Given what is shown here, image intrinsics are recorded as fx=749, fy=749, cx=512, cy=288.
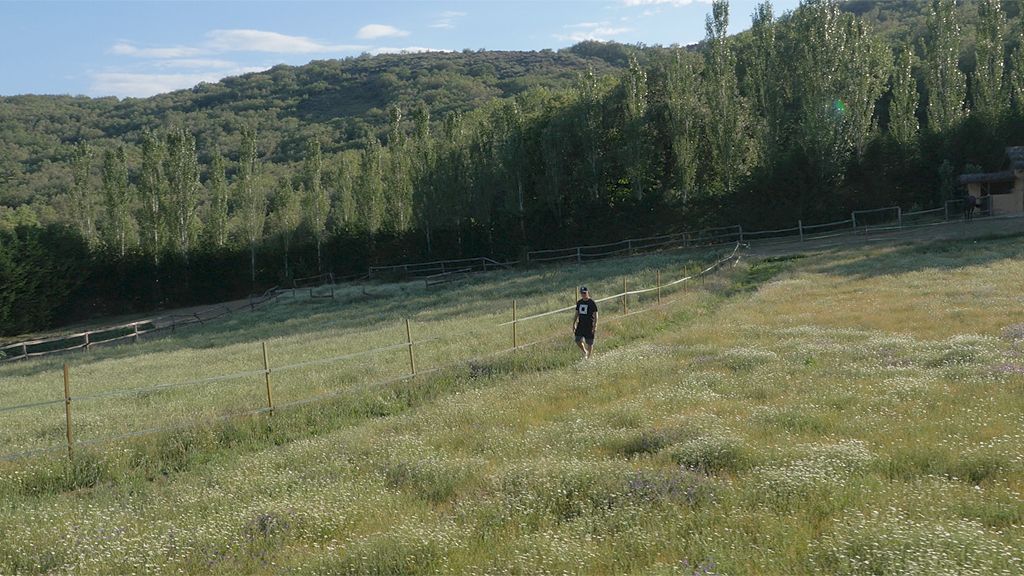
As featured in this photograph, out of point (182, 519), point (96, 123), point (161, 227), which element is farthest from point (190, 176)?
point (96, 123)

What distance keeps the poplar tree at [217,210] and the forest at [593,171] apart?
0.20 meters

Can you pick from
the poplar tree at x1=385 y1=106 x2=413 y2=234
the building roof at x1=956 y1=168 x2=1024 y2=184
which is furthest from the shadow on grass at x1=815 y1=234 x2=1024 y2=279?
the poplar tree at x1=385 y1=106 x2=413 y2=234

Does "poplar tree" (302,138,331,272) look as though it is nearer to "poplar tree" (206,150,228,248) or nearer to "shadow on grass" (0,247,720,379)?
"poplar tree" (206,150,228,248)

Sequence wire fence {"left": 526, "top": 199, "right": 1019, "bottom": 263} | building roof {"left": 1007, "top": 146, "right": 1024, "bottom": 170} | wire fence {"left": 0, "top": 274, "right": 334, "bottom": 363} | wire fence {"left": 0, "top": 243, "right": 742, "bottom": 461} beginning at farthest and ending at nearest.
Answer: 1. wire fence {"left": 526, "top": 199, "right": 1019, "bottom": 263}
2. building roof {"left": 1007, "top": 146, "right": 1024, "bottom": 170}
3. wire fence {"left": 0, "top": 274, "right": 334, "bottom": 363}
4. wire fence {"left": 0, "top": 243, "right": 742, "bottom": 461}

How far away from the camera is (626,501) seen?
794cm

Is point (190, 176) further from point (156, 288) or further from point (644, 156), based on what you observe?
point (644, 156)

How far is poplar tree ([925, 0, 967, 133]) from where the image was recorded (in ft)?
182

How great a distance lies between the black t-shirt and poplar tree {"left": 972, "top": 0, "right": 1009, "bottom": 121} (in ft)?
152

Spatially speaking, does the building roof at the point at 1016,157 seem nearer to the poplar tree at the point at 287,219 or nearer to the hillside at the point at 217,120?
the poplar tree at the point at 287,219

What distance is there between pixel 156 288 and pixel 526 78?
5694 inches

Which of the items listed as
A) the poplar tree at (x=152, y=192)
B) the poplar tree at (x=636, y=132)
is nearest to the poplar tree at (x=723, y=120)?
the poplar tree at (x=636, y=132)

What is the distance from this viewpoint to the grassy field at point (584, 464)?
22.1 feet

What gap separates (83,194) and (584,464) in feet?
236

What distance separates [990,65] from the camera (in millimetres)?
56125
